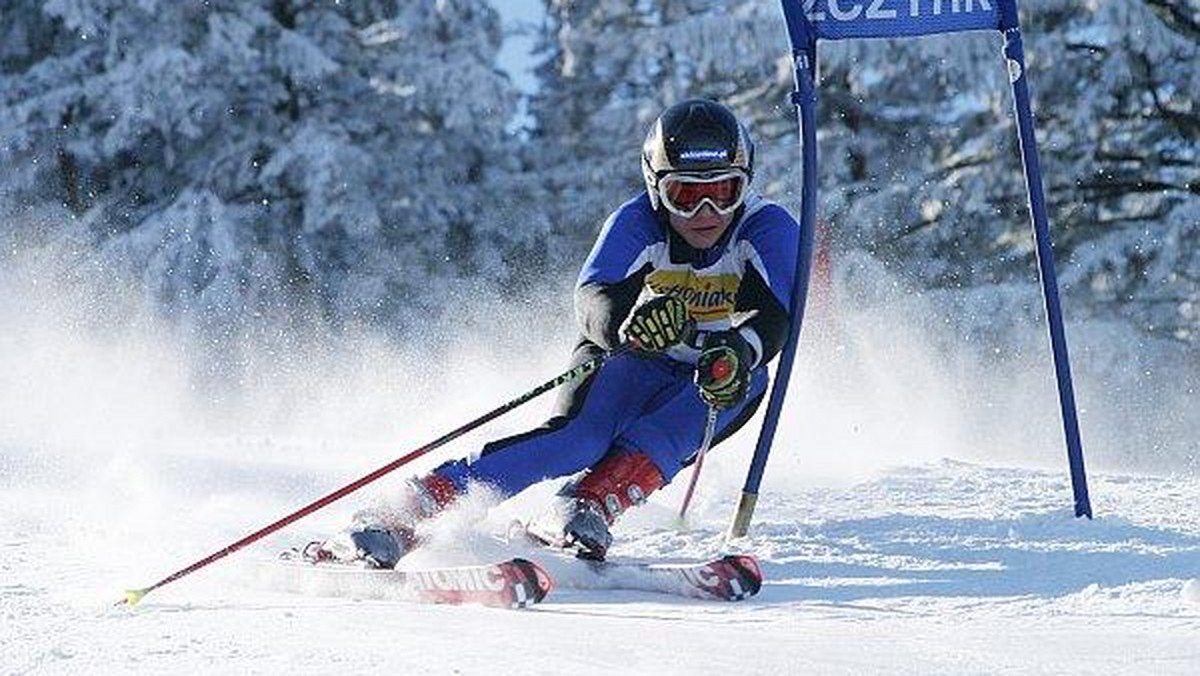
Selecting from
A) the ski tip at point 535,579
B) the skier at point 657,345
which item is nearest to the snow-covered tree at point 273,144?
the skier at point 657,345

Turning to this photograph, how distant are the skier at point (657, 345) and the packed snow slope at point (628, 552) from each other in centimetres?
14

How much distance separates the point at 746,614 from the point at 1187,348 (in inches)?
467

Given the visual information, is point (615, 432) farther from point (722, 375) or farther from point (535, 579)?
point (535, 579)

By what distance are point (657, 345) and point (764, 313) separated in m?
0.39

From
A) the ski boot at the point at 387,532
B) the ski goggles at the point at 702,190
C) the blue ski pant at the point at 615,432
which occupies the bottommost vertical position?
the ski boot at the point at 387,532

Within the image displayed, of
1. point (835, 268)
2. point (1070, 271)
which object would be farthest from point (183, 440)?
point (1070, 271)

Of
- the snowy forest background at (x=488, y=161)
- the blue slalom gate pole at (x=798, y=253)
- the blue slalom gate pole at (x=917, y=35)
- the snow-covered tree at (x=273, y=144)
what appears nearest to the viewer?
the blue slalom gate pole at (x=798, y=253)

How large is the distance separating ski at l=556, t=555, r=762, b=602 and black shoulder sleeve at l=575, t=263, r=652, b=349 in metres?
0.67

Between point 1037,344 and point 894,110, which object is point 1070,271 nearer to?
point 1037,344

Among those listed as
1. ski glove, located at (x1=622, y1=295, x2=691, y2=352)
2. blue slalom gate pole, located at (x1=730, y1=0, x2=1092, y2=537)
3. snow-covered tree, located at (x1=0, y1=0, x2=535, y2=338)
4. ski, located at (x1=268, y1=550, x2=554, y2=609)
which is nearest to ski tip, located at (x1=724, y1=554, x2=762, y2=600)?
ski, located at (x1=268, y1=550, x2=554, y2=609)

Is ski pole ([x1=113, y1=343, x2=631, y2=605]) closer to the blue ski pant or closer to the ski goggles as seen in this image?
the blue ski pant

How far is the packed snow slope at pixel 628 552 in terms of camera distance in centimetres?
260

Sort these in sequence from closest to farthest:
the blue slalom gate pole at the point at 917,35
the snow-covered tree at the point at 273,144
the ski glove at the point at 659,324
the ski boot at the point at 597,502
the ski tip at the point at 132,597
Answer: the ski tip at the point at 132,597 → the ski boot at the point at 597,502 → the ski glove at the point at 659,324 → the blue slalom gate pole at the point at 917,35 → the snow-covered tree at the point at 273,144

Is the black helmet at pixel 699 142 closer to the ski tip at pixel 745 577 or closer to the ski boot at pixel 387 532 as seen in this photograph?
the ski boot at pixel 387 532
